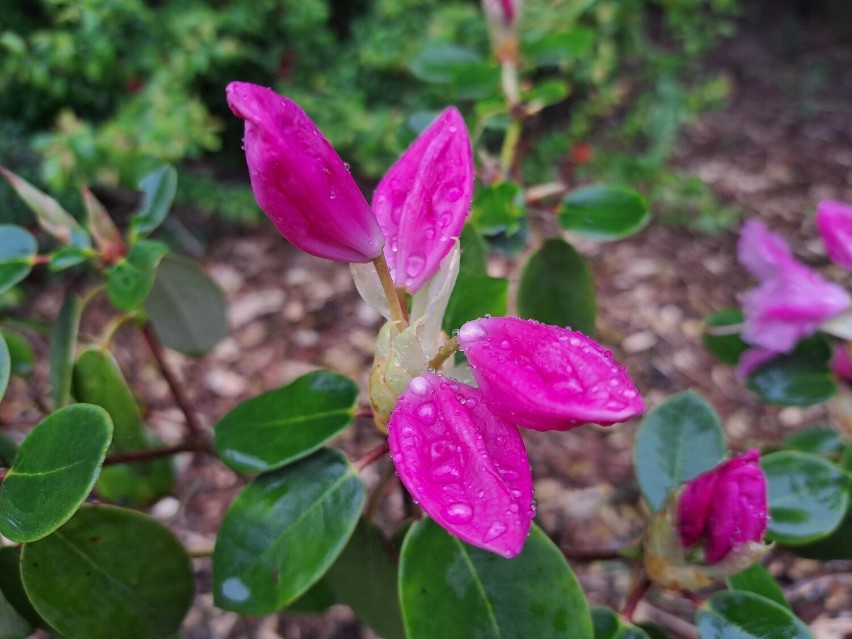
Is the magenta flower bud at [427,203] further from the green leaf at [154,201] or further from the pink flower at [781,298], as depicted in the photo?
the pink flower at [781,298]

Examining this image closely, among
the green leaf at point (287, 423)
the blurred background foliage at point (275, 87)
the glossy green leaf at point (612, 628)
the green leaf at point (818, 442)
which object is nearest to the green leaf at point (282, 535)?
the green leaf at point (287, 423)

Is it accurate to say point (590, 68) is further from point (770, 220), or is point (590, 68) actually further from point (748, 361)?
point (748, 361)

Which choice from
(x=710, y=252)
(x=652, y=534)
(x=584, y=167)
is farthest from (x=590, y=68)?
(x=652, y=534)

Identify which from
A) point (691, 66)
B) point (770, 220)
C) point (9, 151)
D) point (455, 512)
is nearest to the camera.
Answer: point (455, 512)

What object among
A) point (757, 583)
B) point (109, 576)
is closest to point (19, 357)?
point (109, 576)

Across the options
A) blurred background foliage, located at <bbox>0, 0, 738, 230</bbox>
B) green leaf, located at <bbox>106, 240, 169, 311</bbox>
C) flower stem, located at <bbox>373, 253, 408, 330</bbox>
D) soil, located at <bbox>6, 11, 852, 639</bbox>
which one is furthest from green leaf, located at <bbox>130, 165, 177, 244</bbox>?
blurred background foliage, located at <bbox>0, 0, 738, 230</bbox>

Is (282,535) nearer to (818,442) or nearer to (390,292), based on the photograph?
(390,292)

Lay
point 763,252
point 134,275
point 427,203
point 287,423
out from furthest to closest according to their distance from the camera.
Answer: point 763,252 → point 134,275 → point 287,423 → point 427,203
